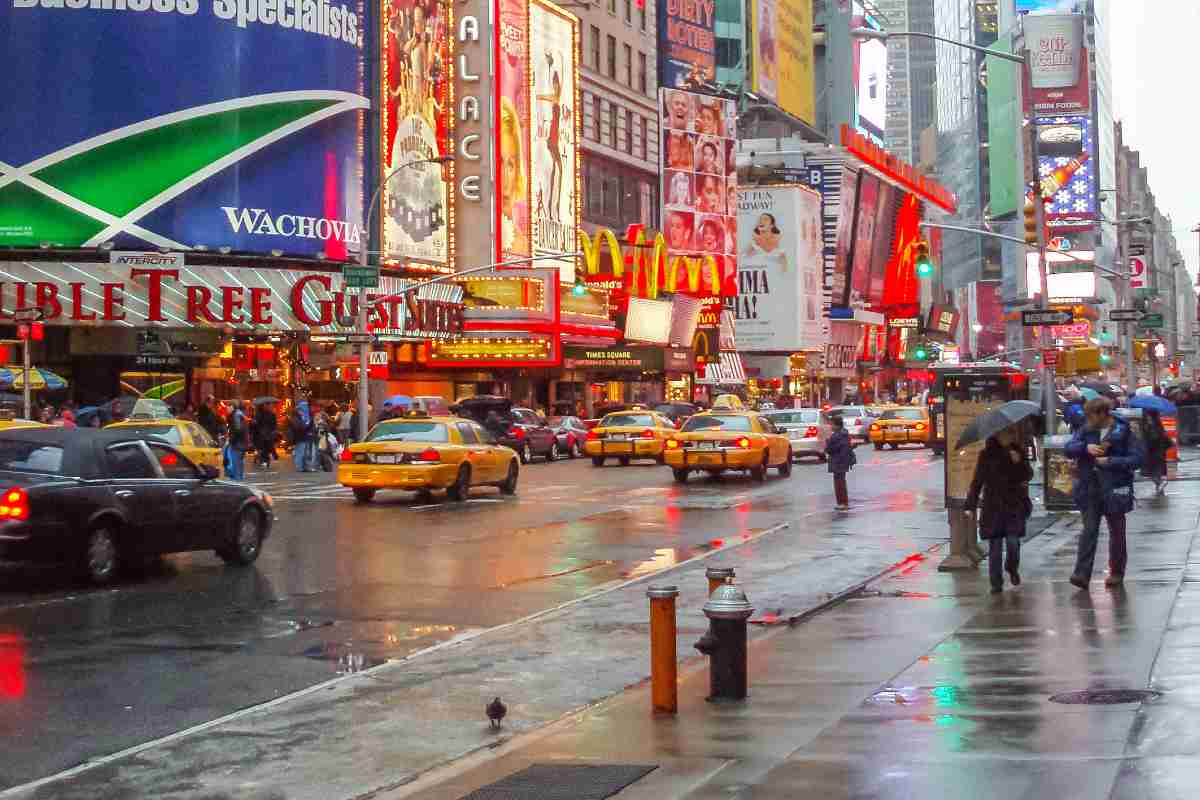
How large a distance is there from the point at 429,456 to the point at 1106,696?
1939 cm

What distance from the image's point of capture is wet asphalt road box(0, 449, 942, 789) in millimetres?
10328

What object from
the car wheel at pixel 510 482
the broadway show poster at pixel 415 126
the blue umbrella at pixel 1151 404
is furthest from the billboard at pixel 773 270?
the blue umbrella at pixel 1151 404

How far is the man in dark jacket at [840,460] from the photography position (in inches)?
1059

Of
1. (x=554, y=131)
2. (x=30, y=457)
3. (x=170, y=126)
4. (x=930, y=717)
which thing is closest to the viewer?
(x=930, y=717)

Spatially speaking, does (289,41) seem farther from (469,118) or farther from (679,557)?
(679,557)

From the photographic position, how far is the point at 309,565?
1858cm

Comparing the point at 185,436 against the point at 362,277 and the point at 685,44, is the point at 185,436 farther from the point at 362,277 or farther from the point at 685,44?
the point at 685,44

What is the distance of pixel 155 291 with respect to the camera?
158 feet

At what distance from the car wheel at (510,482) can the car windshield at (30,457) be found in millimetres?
15433

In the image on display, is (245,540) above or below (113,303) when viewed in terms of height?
below

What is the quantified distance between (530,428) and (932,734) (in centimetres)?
3974

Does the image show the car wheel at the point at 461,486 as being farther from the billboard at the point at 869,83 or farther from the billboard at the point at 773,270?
the billboard at the point at 869,83

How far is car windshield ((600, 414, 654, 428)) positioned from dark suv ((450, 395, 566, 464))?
9.73 feet

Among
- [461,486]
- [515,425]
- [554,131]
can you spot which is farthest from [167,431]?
[554,131]
